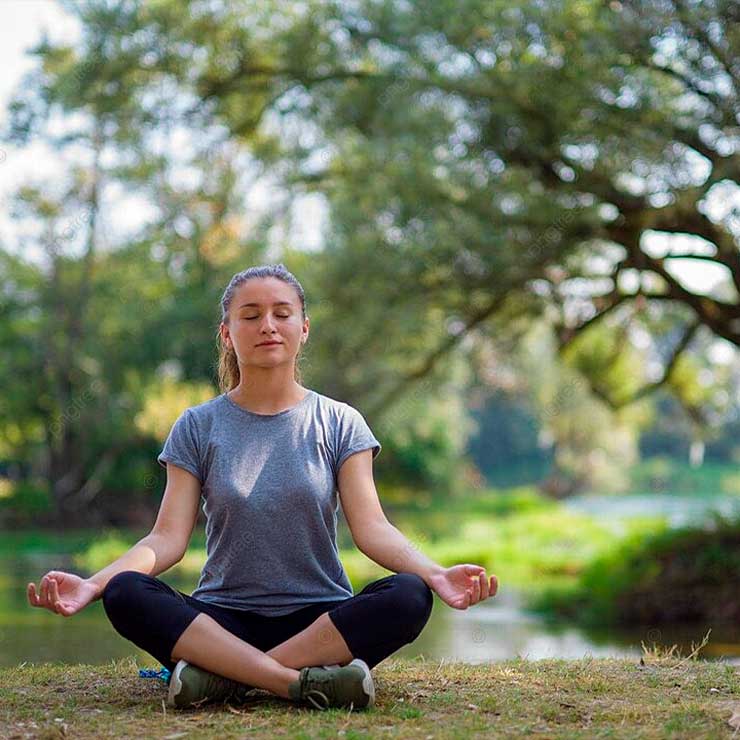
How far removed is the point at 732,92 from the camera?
888 cm

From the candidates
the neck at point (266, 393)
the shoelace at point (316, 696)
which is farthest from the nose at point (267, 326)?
the shoelace at point (316, 696)

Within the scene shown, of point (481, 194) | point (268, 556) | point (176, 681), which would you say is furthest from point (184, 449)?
point (481, 194)

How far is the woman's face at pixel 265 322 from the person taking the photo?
363 cm

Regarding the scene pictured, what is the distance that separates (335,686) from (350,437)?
31.0 inches

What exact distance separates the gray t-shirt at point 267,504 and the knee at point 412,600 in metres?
0.31

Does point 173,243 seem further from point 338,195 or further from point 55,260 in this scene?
point 338,195

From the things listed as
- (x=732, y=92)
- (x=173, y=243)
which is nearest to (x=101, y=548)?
(x=173, y=243)

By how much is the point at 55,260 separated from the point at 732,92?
1701cm

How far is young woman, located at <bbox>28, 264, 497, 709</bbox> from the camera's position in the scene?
130 inches

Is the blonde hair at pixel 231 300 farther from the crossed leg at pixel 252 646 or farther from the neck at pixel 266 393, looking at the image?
the crossed leg at pixel 252 646

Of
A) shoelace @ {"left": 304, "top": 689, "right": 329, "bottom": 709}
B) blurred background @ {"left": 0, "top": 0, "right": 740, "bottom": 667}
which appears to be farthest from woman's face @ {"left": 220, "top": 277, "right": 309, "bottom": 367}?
blurred background @ {"left": 0, "top": 0, "right": 740, "bottom": 667}

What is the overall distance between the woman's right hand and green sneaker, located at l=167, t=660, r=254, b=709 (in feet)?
1.09

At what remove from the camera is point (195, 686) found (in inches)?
131

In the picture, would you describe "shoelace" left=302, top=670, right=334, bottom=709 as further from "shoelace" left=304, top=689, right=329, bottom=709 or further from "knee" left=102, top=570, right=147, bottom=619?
"knee" left=102, top=570, right=147, bottom=619
